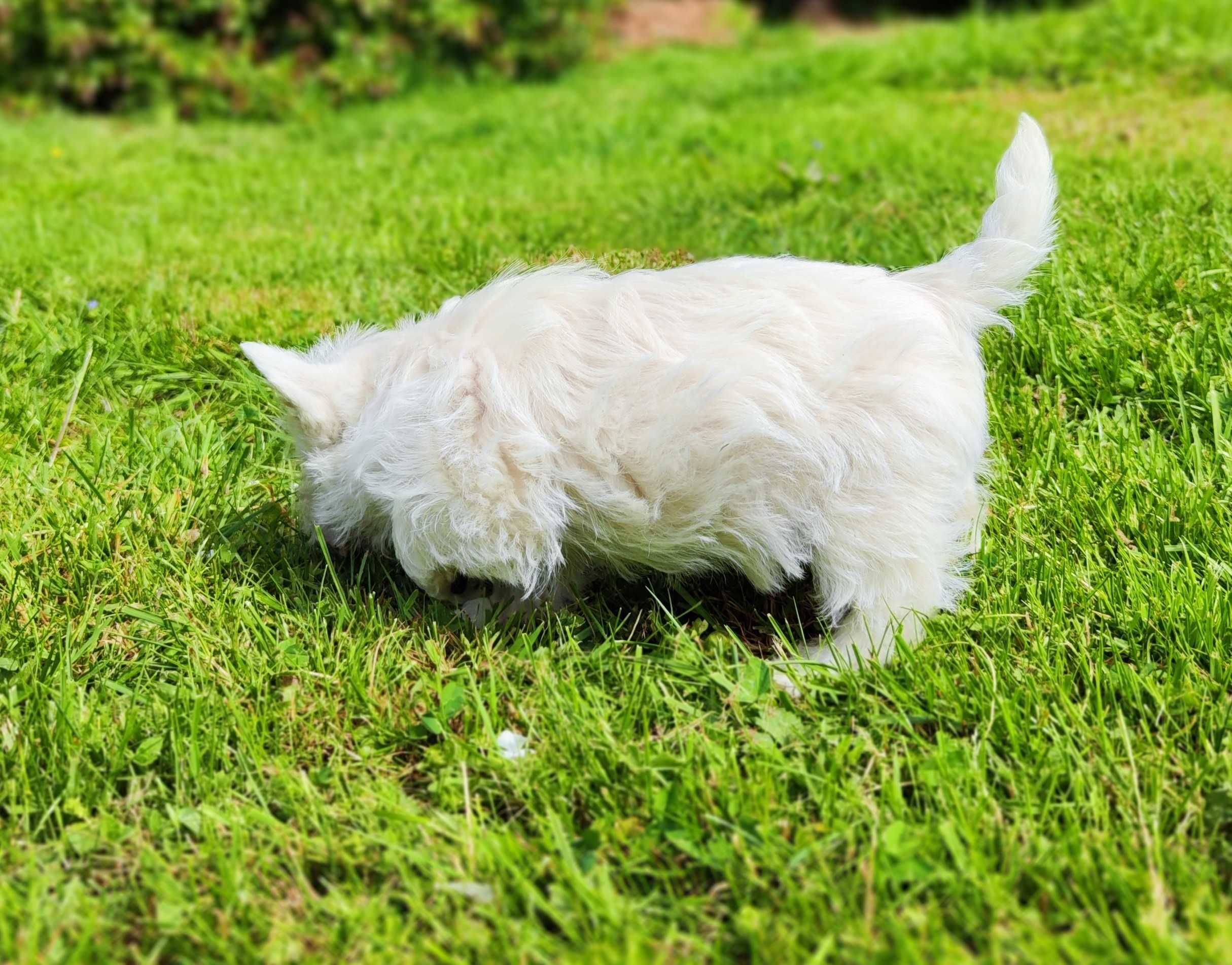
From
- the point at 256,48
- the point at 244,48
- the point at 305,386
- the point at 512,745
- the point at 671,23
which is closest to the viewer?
the point at 512,745

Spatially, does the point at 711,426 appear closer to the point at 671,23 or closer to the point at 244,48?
the point at 244,48

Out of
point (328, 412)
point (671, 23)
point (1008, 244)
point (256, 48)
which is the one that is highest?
point (671, 23)

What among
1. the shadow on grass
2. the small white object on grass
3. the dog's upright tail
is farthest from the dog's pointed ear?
the dog's upright tail

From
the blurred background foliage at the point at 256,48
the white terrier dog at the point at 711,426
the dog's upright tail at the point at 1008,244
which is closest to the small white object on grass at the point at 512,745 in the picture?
the white terrier dog at the point at 711,426

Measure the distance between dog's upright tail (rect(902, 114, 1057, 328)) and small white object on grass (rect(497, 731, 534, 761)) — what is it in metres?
1.38

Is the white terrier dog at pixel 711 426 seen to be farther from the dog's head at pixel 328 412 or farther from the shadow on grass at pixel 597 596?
the shadow on grass at pixel 597 596

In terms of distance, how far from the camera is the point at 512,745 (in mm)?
2062

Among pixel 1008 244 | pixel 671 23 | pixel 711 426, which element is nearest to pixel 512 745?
pixel 711 426

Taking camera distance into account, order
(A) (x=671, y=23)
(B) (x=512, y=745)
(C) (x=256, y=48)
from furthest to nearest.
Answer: (A) (x=671, y=23)
(C) (x=256, y=48)
(B) (x=512, y=745)

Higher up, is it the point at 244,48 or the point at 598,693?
the point at 244,48

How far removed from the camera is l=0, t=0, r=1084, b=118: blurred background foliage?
8680mm

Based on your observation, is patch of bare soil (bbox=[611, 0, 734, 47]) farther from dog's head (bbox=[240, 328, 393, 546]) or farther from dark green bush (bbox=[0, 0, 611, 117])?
dog's head (bbox=[240, 328, 393, 546])

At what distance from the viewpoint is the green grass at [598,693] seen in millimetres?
1654

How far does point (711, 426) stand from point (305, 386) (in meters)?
0.95
